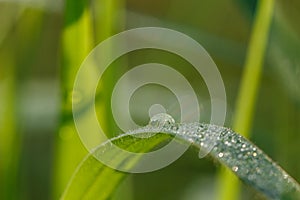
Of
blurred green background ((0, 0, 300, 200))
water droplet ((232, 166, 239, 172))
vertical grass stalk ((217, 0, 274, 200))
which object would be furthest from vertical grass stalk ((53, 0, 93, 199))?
water droplet ((232, 166, 239, 172))

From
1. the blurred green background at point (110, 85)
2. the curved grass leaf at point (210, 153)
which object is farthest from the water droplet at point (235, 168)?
the blurred green background at point (110, 85)

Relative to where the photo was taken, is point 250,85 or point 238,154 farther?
point 250,85

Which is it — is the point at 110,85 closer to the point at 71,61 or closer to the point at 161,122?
the point at 71,61

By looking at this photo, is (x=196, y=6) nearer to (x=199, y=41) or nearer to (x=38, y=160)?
(x=199, y=41)

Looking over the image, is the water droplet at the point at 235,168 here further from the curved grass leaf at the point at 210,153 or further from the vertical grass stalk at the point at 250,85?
the vertical grass stalk at the point at 250,85

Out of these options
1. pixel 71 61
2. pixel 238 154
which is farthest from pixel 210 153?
pixel 71 61

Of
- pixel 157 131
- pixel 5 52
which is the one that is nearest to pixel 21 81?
pixel 5 52
